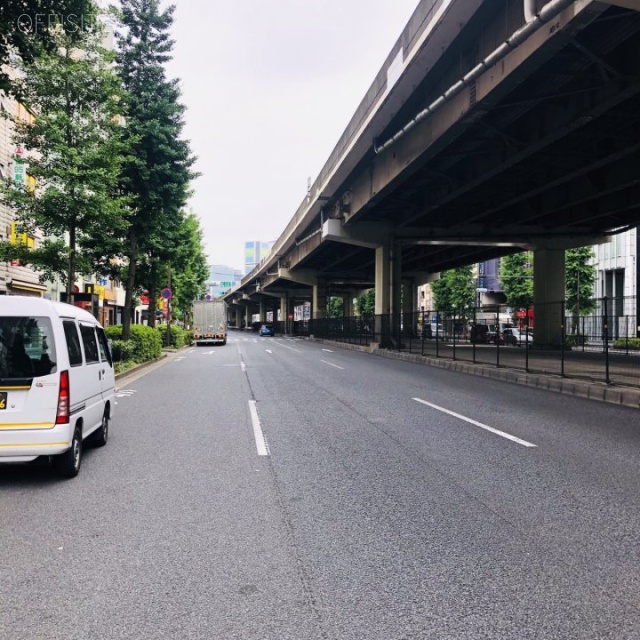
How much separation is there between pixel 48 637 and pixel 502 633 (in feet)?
7.54

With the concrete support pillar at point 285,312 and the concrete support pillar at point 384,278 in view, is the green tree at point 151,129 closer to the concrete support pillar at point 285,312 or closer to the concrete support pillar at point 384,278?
the concrete support pillar at point 384,278

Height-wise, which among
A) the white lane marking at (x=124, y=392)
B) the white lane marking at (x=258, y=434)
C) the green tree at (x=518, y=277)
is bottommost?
the white lane marking at (x=124, y=392)

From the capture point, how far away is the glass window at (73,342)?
5969mm

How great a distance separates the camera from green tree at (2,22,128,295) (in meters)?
14.9

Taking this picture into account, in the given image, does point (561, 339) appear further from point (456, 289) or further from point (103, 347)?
point (456, 289)

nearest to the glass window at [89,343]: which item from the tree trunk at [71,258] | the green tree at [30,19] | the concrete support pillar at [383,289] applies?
the green tree at [30,19]

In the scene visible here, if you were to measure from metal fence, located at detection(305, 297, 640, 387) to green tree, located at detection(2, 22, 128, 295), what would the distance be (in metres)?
12.7

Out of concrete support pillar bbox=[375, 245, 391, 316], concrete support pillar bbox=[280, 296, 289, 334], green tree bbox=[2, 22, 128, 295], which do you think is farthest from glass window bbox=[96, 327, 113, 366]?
concrete support pillar bbox=[280, 296, 289, 334]

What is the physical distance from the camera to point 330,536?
4199 millimetres

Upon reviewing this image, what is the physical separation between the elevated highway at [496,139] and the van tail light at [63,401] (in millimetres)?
8953

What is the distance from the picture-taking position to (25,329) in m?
5.59

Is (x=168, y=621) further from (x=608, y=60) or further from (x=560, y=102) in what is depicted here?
(x=560, y=102)

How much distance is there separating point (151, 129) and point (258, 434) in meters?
17.3

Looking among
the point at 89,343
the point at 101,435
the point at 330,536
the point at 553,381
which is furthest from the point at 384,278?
the point at 330,536
